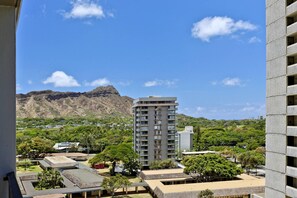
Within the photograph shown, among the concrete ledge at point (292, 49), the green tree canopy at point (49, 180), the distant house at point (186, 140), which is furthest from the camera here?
the distant house at point (186, 140)

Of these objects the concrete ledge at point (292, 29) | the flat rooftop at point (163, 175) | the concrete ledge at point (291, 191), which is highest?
the concrete ledge at point (292, 29)

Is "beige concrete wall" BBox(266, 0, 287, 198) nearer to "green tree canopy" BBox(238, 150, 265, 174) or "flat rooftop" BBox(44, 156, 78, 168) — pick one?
"green tree canopy" BBox(238, 150, 265, 174)

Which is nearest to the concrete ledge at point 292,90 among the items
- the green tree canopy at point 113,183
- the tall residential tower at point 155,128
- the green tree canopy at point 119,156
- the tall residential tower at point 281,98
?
the tall residential tower at point 281,98

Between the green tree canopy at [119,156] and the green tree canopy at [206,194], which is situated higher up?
the green tree canopy at [119,156]

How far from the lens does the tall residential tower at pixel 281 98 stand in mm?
5102

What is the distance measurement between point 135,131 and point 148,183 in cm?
846

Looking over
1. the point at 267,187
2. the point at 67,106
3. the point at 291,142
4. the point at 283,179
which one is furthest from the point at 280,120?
the point at 67,106

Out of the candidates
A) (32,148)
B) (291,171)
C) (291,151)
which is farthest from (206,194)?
(32,148)

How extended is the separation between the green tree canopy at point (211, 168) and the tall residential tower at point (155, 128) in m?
5.52

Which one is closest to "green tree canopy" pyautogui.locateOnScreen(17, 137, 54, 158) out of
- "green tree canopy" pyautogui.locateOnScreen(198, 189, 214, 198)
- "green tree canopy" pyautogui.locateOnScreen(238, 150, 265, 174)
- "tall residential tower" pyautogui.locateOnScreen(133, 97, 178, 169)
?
"tall residential tower" pyautogui.locateOnScreen(133, 97, 178, 169)

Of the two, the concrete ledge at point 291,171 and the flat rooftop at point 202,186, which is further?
the flat rooftop at point 202,186

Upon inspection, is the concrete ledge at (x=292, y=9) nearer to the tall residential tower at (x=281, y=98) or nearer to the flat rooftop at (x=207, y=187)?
the tall residential tower at (x=281, y=98)

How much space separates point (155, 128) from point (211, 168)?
7092 mm

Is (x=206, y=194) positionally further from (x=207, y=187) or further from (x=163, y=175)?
(x=163, y=175)
